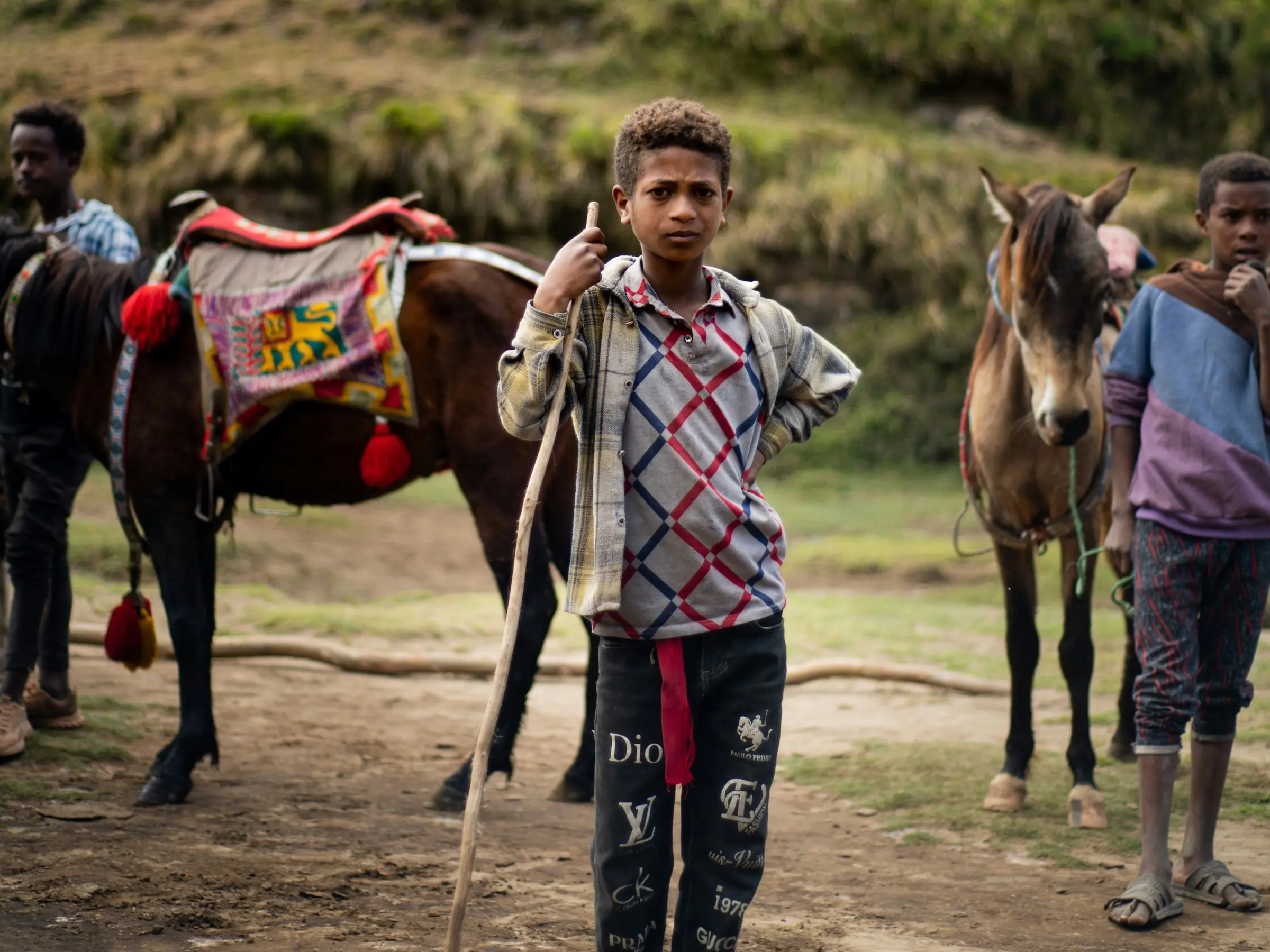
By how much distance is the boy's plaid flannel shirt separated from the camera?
2344 mm

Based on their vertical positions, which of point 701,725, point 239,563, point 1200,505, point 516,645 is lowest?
point 239,563

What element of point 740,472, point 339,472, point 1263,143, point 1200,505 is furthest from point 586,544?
point 1263,143

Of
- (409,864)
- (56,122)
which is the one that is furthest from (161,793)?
(56,122)

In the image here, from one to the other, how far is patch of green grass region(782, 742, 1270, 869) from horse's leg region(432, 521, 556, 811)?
1.12 metres

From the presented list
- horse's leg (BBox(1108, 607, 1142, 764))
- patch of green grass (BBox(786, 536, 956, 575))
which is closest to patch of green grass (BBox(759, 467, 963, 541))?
patch of green grass (BBox(786, 536, 956, 575))

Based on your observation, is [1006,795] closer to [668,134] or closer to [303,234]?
[668,134]

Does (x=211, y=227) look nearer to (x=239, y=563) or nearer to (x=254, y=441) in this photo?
(x=254, y=441)

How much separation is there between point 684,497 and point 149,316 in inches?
99.0

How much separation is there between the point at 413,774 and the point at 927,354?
8.56 m

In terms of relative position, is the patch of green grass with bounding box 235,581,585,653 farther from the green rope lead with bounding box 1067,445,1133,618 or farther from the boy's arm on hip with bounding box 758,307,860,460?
the boy's arm on hip with bounding box 758,307,860,460

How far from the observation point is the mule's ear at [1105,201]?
164 inches

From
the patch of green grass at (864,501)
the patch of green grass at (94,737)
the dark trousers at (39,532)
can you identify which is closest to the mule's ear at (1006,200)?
the dark trousers at (39,532)

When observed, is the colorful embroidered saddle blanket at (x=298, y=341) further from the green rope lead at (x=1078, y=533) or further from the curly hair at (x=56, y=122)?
the green rope lead at (x=1078, y=533)

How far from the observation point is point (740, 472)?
2510mm
